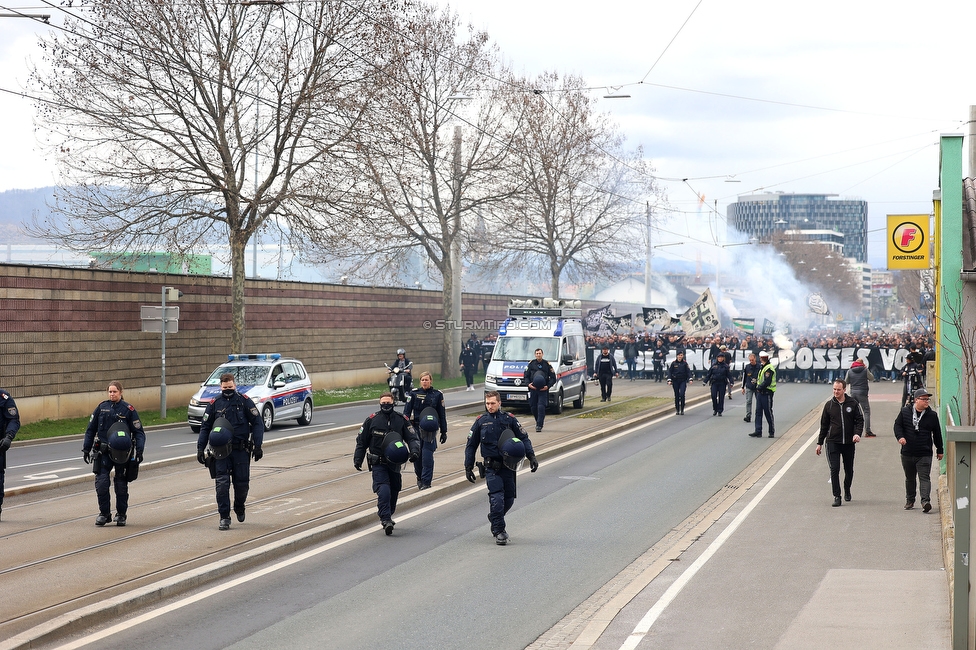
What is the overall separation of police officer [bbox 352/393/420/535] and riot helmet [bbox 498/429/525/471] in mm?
1081

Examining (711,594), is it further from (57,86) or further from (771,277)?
(771,277)

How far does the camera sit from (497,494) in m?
10.9

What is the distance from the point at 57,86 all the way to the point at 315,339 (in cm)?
1432

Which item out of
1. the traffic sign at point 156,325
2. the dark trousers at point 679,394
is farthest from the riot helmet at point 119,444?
the dark trousers at point 679,394

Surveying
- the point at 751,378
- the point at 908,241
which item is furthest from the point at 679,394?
the point at 908,241

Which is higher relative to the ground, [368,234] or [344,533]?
[368,234]

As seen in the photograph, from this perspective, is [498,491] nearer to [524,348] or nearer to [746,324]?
[524,348]

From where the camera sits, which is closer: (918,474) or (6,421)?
(6,421)

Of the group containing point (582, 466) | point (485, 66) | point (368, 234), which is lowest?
point (582, 466)

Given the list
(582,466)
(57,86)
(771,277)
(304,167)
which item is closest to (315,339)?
(304,167)

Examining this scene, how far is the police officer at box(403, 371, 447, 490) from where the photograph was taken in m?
14.4

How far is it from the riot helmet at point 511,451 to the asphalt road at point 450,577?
893mm

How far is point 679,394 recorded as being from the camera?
27.5 m

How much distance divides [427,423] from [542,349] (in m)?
12.6
